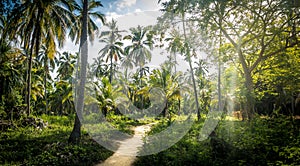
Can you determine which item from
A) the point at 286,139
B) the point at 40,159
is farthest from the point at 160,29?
the point at 40,159

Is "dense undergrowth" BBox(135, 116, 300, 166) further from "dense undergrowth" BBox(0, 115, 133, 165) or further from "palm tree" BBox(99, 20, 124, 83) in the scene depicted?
"palm tree" BBox(99, 20, 124, 83)

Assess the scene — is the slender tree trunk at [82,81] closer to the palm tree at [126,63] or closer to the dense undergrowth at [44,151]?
the dense undergrowth at [44,151]

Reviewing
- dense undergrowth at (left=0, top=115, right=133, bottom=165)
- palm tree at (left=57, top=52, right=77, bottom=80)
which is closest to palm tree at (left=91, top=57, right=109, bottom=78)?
palm tree at (left=57, top=52, right=77, bottom=80)

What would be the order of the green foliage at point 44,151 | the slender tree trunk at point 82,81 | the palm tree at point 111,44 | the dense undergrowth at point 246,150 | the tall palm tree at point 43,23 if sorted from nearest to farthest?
the dense undergrowth at point 246,150 → the green foliage at point 44,151 → the slender tree trunk at point 82,81 → the tall palm tree at point 43,23 → the palm tree at point 111,44

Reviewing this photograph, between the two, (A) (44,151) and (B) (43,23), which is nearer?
(A) (44,151)

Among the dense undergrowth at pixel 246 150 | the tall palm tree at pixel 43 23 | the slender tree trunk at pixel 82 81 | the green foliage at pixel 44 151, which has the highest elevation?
the tall palm tree at pixel 43 23

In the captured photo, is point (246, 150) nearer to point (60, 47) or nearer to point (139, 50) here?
point (60, 47)

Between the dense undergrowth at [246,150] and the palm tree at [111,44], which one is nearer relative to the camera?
the dense undergrowth at [246,150]

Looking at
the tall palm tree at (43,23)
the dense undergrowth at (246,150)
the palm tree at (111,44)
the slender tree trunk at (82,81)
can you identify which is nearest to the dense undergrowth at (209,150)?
the dense undergrowth at (246,150)

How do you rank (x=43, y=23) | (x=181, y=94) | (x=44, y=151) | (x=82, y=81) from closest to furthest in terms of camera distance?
1. (x=44, y=151)
2. (x=82, y=81)
3. (x=43, y=23)
4. (x=181, y=94)

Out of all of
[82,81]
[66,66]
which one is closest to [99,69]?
[66,66]

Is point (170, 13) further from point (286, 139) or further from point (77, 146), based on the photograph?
point (77, 146)

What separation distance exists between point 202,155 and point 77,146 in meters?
5.29

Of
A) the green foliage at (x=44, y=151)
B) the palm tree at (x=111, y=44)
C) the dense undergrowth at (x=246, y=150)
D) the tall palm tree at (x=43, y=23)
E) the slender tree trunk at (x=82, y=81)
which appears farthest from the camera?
the palm tree at (x=111, y=44)
